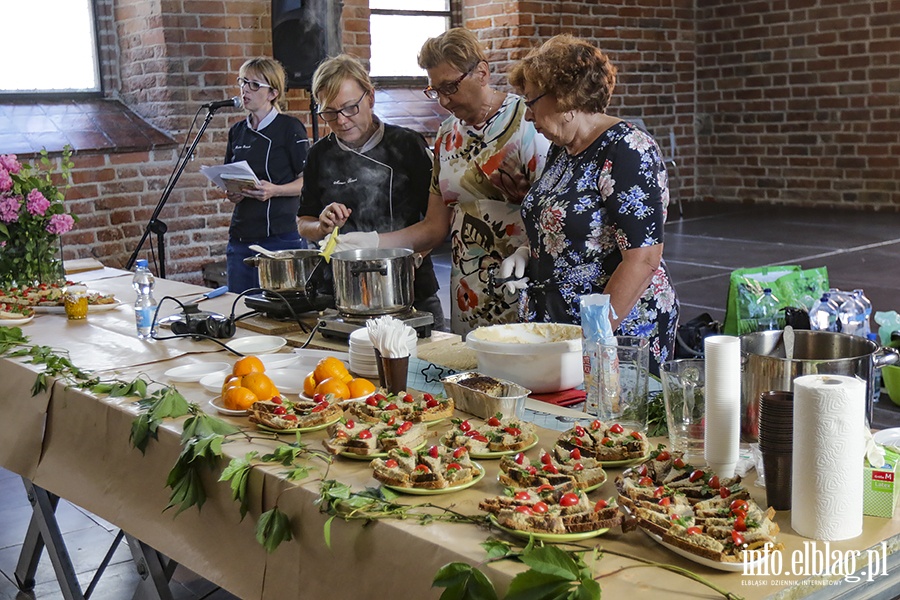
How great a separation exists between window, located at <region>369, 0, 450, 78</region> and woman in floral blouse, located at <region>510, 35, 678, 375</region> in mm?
5497

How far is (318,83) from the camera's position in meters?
3.26

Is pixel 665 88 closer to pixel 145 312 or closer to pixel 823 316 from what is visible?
pixel 823 316

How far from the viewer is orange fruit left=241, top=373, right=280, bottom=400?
2.03 meters

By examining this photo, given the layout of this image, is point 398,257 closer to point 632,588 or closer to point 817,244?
point 632,588

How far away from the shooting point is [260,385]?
80.3 inches

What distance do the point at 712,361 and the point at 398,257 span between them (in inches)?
45.6

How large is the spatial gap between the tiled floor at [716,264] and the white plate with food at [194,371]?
757 mm

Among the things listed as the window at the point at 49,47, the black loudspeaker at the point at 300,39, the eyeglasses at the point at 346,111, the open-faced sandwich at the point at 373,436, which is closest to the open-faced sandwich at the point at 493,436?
the open-faced sandwich at the point at 373,436

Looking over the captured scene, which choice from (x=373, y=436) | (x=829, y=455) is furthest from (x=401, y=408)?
(x=829, y=455)

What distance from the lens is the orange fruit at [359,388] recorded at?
2.02 metres

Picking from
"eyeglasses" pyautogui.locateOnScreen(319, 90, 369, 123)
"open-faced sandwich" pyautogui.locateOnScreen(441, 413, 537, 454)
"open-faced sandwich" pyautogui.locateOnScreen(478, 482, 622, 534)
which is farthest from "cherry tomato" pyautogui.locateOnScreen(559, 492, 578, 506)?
"eyeglasses" pyautogui.locateOnScreen(319, 90, 369, 123)

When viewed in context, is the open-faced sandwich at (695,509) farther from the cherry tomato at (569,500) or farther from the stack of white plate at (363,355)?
the stack of white plate at (363,355)

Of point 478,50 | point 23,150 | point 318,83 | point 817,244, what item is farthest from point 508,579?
point 817,244

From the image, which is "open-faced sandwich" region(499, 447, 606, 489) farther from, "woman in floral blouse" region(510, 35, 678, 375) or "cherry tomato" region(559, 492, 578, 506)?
"woman in floral blouse" region(510, 35, 678, 375)
